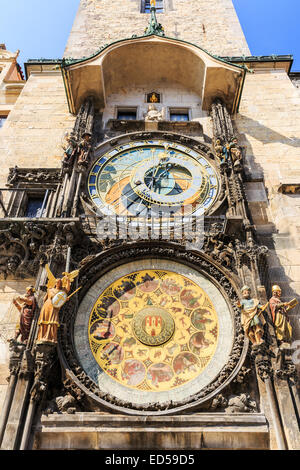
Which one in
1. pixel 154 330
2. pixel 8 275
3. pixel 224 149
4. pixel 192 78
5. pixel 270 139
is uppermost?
pixel 192 78

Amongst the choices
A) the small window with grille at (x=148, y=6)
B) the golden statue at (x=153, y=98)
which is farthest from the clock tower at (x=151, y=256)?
the small window with grille at (x=148, y=6)

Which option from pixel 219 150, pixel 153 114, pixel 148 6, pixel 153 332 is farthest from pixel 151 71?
pixel 153 332

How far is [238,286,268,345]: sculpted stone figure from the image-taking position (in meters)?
6.66

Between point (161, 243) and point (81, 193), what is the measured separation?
7.22 feet

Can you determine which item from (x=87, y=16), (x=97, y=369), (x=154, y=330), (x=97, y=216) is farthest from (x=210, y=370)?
(x=87, y=16)

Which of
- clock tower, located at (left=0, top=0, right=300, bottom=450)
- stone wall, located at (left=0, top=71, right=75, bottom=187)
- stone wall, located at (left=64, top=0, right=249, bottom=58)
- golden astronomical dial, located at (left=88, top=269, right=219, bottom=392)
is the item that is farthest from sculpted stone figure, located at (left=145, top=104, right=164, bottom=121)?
golden astronomical dial, located at (left=88, top=269, right=219, bottom=392)

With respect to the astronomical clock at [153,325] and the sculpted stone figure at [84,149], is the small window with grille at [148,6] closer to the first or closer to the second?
the sculpted stone figure at [84,149]

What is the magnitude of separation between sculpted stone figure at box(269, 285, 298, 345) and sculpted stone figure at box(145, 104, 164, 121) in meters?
5.86

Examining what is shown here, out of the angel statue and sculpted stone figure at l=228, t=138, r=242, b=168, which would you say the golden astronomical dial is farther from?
sculpted stone figure at l=228, t=138, r=242, b=168

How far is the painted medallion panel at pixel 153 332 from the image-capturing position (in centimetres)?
679
